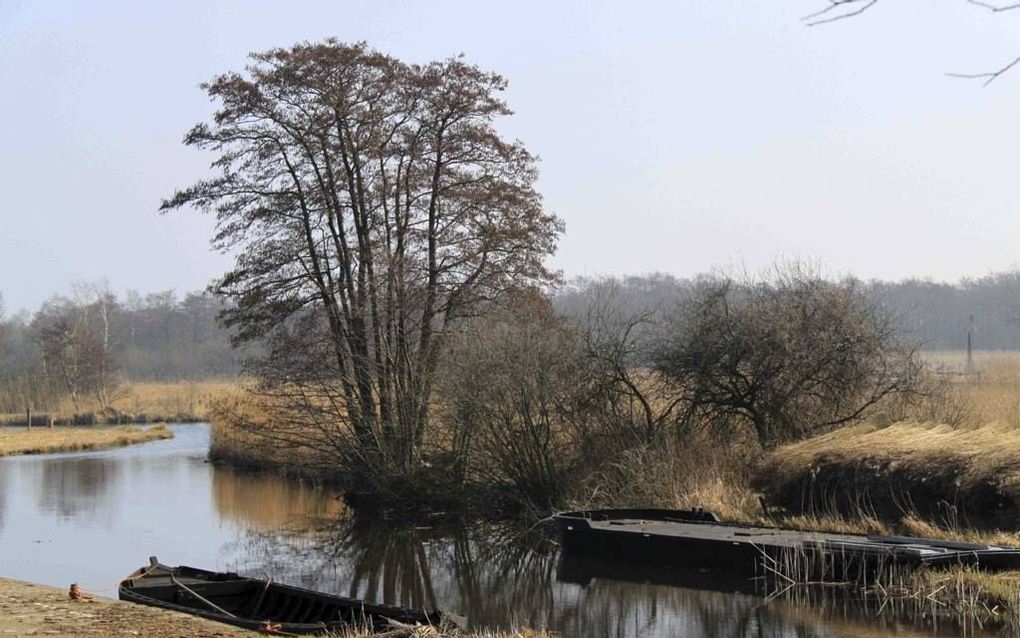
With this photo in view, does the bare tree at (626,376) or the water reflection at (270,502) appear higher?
the bare tree at (626,376)

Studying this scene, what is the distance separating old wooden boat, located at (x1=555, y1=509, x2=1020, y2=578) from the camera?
54.9 feet

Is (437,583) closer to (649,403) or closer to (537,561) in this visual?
(537,561)

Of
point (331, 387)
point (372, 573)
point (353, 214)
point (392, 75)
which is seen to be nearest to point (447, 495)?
point (331, 387)

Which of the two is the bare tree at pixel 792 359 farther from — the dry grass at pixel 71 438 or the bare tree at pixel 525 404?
the dry grass at pixel 71 438

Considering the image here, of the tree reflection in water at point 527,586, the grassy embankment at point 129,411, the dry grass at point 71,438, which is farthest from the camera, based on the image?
the grassy embankment at point 129,411

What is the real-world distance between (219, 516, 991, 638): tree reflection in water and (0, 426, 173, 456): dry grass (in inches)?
959

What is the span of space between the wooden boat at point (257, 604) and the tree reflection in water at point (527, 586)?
259 centimetres

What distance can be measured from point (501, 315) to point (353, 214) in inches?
225

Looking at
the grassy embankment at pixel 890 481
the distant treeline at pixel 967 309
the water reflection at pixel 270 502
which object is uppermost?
the distant treeline at pixel 967 309

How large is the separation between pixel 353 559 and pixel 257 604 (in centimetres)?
704

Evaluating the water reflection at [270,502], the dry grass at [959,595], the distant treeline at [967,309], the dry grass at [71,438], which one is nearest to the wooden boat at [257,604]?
the dry grass at [959,595]

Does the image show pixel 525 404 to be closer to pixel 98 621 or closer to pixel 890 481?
pixel 890 481

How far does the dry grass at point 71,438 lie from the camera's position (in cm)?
4825

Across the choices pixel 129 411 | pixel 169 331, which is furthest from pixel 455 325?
pixel 169 331
